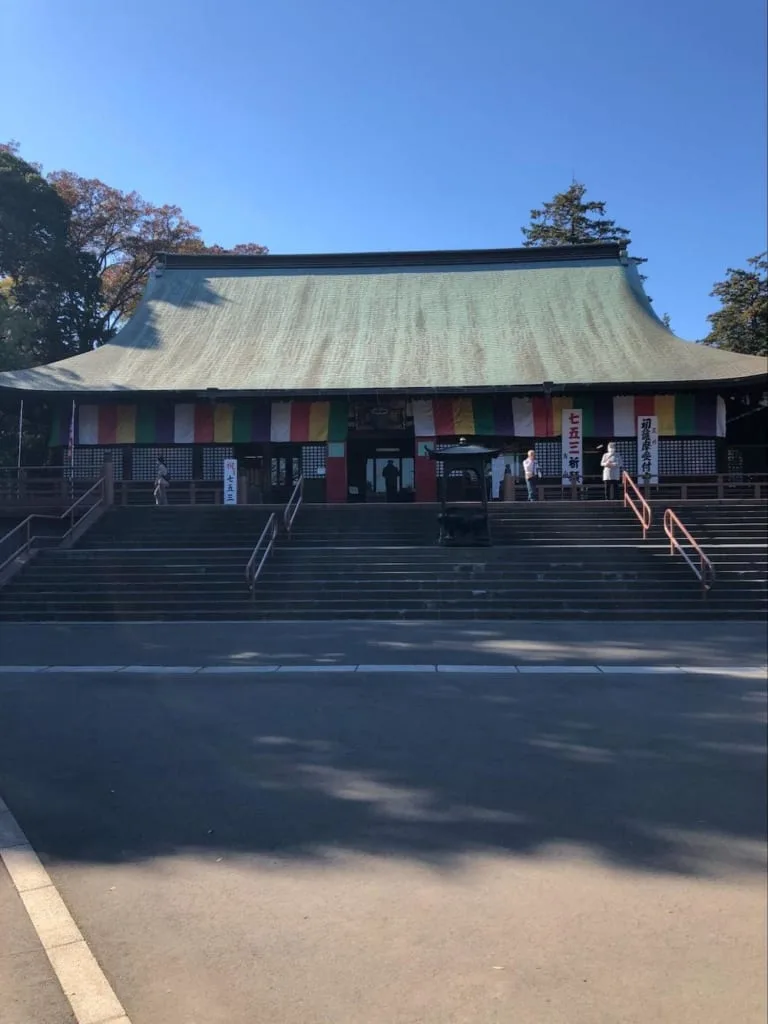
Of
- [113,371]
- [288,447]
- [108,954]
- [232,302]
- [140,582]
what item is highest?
[232,302]

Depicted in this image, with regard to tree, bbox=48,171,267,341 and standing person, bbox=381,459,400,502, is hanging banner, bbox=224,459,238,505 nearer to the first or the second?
standing person, bbox=381,459,400,502

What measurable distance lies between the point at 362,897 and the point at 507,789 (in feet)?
4.93

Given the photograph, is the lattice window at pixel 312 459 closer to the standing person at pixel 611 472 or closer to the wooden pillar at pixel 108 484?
the wooden pillar at pixel 108 484

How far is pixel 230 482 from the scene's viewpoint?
1983cm

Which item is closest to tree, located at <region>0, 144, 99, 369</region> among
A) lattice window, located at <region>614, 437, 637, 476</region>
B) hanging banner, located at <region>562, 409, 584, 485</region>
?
hanging banner, located at <region>562, 409, 584, 485</region>

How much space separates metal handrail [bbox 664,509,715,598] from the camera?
13.3 meters

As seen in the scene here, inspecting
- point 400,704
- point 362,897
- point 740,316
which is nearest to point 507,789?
point 362,897

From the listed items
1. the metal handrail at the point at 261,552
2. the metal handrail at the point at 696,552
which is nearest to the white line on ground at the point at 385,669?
the metal handrail at the point at 261,552

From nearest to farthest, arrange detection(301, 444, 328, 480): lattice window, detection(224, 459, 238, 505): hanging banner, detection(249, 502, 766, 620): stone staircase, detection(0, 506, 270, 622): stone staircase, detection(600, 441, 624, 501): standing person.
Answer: detection(249, 502, 766, 620): stone staircase < detection(0, 506, 270, 622): stone staircase < detection(600, 441, 624, 501): standing person < detection(224, 459, 238, 505): hanging banner < detection(301, 444, 328, 480): lattice window

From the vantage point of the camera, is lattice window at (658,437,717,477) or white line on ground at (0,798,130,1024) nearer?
white line on ground at (0,798,130,1024)

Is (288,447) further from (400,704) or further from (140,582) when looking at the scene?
(400,704)

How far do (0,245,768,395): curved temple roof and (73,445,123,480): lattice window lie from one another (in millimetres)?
2027

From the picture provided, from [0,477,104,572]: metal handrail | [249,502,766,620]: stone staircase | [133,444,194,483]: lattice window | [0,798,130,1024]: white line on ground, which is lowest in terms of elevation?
[0,798,130,1024]: white line on ground

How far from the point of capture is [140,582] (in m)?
14.3
